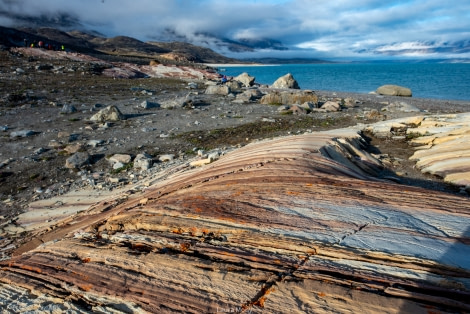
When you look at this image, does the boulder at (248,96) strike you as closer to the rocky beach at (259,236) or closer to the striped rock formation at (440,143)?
the striped rock formation at (440,143)

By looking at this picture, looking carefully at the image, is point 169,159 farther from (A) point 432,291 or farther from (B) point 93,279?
(A) point 432,291

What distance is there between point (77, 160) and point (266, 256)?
34.1 ft

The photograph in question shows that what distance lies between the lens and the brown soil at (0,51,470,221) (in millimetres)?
10461

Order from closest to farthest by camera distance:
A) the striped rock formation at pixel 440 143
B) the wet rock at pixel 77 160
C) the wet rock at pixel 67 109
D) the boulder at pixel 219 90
Answer: the striped rock formation at pixel 440 143 < the wet rock at pixel 77 160 < the wet rock at pixel 67 109 < the boulder at pixel 219 90

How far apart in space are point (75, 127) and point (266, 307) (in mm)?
16591

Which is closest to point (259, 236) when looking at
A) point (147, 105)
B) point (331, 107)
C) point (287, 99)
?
point (147, 105)

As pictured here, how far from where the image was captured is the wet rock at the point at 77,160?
37.7 feet

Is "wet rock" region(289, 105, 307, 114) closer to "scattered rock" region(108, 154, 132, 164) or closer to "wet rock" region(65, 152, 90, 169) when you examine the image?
"scattered rock" region(108, 154, 132, 164)

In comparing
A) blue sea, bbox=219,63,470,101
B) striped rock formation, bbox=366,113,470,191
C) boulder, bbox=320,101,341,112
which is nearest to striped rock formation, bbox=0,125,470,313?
striped rock formation, bbox=366,113,470,191

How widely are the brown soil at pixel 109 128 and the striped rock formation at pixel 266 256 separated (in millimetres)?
5183

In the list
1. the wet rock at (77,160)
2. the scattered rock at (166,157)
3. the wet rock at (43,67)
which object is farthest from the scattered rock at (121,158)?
the wet rock at (43,67)

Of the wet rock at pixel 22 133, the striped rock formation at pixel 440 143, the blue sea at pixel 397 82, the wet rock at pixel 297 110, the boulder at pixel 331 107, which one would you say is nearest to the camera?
the striped rock formation at pixel 440 143

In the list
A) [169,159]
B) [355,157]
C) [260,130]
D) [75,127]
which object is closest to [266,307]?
[355,157]

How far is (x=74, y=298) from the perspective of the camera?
117 inches
